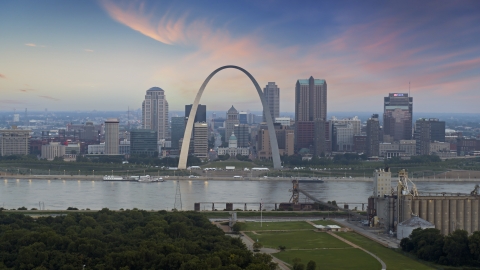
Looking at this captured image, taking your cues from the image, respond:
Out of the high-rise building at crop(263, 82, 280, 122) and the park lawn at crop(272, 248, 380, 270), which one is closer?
the park lawn at crop(272, 248, 380, 270)

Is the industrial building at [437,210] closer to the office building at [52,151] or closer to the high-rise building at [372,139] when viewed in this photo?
the office building at [52,151]

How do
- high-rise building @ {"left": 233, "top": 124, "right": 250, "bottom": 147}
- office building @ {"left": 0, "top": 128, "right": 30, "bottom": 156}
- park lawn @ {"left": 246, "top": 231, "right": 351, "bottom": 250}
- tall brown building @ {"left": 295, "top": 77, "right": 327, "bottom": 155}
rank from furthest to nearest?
tall brown building @ {"left": 295, "top": 77, "right": 327, "bottom": 155} < high-rise building @ {"left": 233, "top": 124, "right": 250, "bottom": 147} < office building @ {"left": 0, "top": 128, "right": 30, "bottom": 156} < park lawn @ {"left": 246, "top": 231, "right": 351, "bottom": 250}

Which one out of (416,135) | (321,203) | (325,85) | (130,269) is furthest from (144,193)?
(325,85)

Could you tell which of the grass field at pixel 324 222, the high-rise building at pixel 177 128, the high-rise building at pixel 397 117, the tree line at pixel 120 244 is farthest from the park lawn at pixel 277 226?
the high-rise building at pixel 397 117

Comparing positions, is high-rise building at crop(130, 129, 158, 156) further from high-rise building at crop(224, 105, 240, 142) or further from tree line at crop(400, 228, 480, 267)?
tree line at crop(400, 228, 480, 267)

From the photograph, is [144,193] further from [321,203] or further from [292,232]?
[292,232]

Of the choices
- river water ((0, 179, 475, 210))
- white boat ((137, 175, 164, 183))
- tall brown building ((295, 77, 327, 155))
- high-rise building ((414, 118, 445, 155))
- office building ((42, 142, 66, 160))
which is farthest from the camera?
tall brown building ((295, 77, 327, 155))

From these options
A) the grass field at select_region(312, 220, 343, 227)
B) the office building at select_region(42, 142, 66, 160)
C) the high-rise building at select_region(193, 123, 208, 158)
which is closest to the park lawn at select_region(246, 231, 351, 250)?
the grass field at select_region(312, 220, 343, 227)

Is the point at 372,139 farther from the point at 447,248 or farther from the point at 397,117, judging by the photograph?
the point at 447,248
